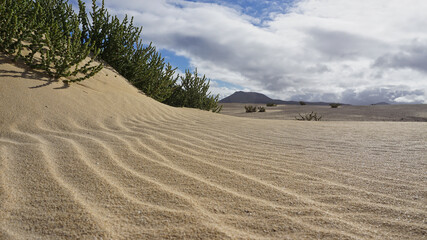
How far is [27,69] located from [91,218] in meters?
3.67

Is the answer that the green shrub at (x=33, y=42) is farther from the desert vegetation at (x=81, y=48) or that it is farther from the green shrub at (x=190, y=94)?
the green shrub at (x=190, y=94)

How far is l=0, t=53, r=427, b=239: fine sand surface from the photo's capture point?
4.28 feet

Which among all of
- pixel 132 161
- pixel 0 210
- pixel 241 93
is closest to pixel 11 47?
pixel 132 161

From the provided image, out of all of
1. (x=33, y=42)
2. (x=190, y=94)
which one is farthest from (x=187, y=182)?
(x=190, y=94)

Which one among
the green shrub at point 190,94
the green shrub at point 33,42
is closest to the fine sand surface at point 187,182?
the green shrub at point 33,42

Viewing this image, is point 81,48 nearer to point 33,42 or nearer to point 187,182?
point 33,42

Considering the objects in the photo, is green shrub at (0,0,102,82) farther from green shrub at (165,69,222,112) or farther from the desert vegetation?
green shrub at (165,69,222,112)

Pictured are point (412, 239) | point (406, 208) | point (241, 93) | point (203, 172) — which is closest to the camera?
point (412, 239)

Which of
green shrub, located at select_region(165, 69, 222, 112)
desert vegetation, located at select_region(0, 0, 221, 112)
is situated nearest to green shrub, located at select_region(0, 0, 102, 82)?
desert vegetation, located at select_region(0, 0, 221, 112)

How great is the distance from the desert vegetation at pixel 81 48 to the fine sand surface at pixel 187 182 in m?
0.87

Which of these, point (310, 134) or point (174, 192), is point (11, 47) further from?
point (310, 134)

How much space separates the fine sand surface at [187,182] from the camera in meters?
1.30

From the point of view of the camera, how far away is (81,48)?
562 cm

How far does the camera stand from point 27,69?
3.93 metres
